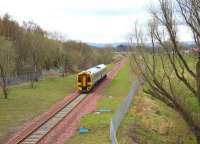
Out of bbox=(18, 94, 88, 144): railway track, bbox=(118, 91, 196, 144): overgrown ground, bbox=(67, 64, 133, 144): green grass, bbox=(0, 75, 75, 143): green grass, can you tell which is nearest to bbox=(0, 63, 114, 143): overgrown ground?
bbox=(0, 75, 75, 143): green grass

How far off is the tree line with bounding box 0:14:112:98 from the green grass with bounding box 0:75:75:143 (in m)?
2.18

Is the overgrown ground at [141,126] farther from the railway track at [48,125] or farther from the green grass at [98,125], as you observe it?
the railway track at [48,125]

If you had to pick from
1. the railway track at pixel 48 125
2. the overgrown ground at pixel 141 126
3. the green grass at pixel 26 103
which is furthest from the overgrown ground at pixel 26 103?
the overgrown ground at pixel 141 126

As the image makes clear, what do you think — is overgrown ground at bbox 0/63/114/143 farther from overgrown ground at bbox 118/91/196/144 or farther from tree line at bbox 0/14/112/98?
overgrown ground at bbox 118/91/196/144

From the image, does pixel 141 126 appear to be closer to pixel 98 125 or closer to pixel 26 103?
pixel 98 125

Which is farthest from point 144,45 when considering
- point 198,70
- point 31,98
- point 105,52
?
point 105,52

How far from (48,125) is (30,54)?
36381 millimetres

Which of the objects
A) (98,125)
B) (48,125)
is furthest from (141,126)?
(48,125)

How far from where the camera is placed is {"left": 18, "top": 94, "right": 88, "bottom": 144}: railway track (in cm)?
2272

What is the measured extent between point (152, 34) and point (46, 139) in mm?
8763

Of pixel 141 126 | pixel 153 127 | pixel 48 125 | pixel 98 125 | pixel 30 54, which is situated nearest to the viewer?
pixel 98 125

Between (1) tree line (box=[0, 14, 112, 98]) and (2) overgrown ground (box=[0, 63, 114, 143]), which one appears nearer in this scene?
(2) overgrown ground (box=[0, 63, 114, 143])

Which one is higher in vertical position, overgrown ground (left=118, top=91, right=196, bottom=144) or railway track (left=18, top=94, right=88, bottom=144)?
railway track (left=18, top=94, right=88, bottom=144)

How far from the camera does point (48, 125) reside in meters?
26.9
